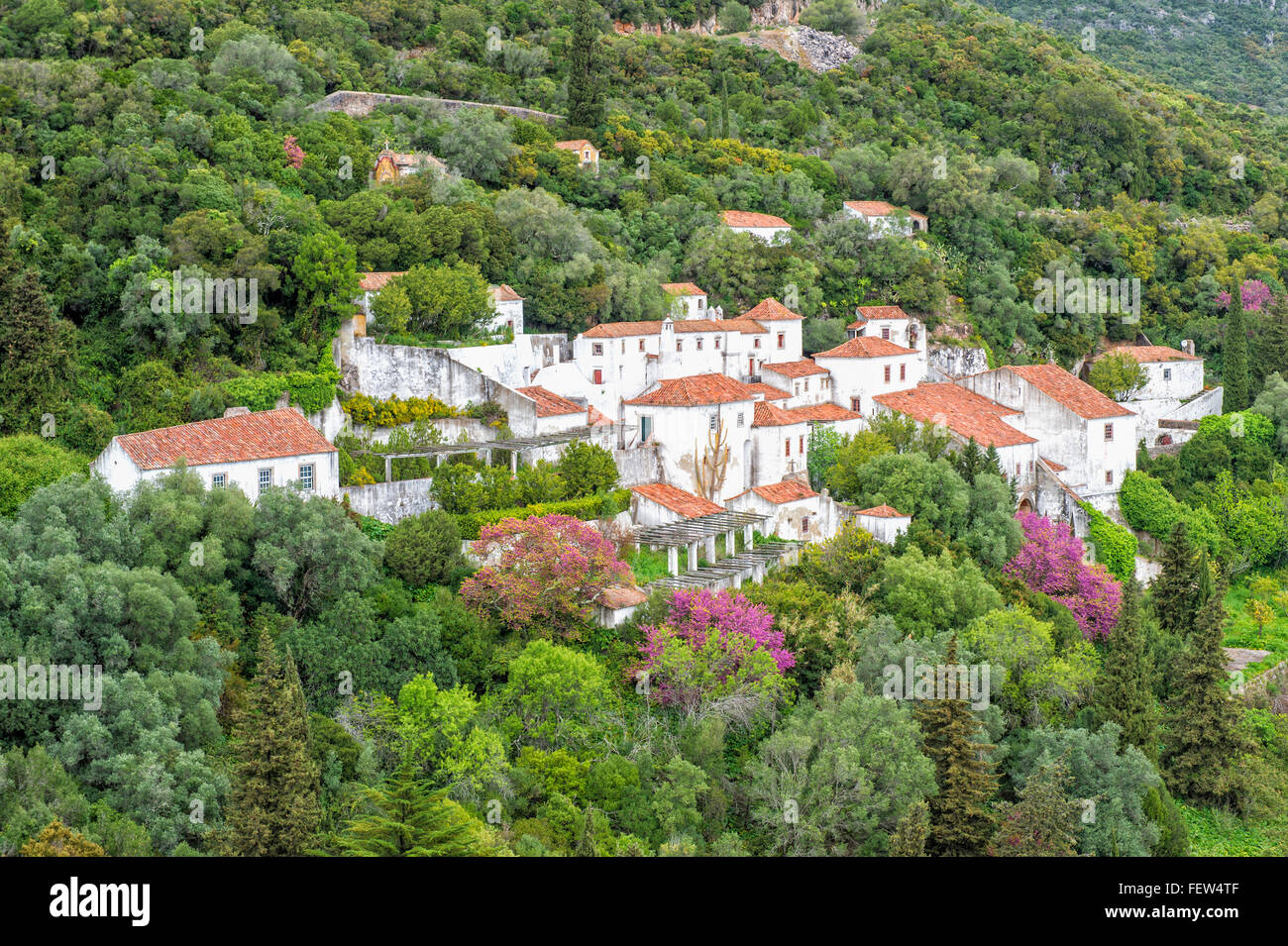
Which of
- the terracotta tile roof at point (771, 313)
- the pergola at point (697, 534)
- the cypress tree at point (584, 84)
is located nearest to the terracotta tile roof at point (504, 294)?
the terracotta tile roof at point (771, 313)

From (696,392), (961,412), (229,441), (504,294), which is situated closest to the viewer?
(229,441)

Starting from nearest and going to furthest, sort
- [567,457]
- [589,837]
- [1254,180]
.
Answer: [589,837], [567,457], [1254,180]

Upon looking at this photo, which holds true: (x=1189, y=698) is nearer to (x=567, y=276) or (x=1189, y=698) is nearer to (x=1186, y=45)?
(x=567, y=276)

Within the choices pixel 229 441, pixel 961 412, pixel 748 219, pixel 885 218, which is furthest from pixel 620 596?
pixel 885 218

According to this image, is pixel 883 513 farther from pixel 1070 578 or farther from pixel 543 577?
pixel 543 577

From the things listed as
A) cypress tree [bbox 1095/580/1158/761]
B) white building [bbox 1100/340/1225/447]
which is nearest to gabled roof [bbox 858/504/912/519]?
cypress tree [bbox 1095/580/1158/761]
